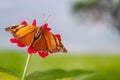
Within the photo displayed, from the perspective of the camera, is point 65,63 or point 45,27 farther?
point 65,63

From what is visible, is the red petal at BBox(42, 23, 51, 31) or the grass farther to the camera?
the grass

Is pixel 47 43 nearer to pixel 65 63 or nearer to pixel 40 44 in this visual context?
pixel 40 44

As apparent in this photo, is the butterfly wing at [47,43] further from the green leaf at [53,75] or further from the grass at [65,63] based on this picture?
the grass at [65,63]

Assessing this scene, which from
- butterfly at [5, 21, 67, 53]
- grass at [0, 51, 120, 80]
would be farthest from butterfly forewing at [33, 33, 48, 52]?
grass at [0, 51, 120, 80]

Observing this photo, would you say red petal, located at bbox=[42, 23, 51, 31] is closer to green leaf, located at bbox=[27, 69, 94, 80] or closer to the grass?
green leaf, located at bbox=[27, 69, 94, 80]

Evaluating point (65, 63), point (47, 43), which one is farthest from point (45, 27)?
point (65, 63)

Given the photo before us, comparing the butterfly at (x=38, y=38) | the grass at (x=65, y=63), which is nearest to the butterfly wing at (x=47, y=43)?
the butterfly at (x=38, y=38)

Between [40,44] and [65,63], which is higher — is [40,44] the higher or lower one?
the lower one

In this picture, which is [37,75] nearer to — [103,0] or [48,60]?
[48,60]

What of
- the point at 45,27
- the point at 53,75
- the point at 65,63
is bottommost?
the point at 53,75
